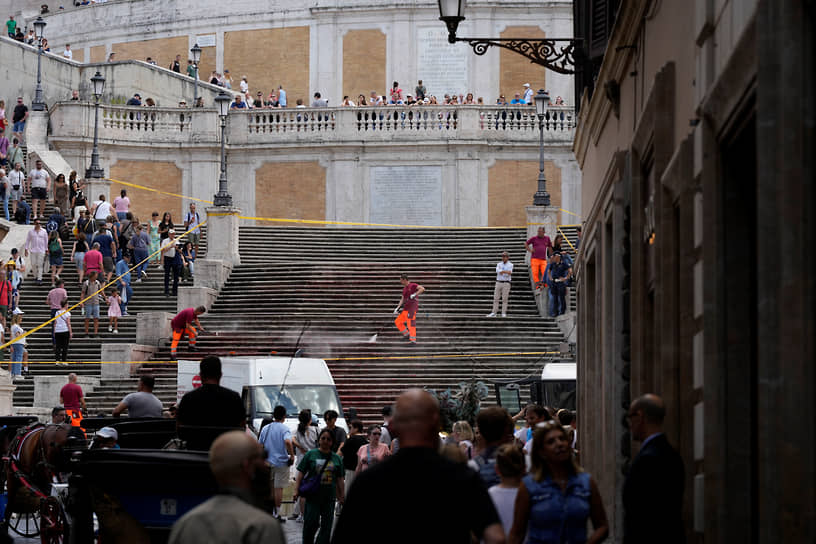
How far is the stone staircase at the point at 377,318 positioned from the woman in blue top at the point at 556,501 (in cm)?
2124

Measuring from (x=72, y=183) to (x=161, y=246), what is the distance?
4.98 metres

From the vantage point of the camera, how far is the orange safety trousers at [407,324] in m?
32.4

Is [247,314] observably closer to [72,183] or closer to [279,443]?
[72,183]

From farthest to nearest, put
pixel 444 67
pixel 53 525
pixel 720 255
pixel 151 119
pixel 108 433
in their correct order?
pixel 444 67, pixel 151 119, pixel 53 525, pixel 108 433, pixel 720 255

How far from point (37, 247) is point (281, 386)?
47.9 ft

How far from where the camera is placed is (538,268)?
35.0m

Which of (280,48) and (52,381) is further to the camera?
(280,48)

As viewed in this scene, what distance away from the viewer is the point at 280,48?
61469mm

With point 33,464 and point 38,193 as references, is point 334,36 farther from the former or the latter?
point 33,464

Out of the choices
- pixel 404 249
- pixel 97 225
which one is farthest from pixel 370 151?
pixel 97 225

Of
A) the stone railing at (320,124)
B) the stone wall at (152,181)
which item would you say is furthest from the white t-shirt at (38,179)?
the stone wall at (152,181)

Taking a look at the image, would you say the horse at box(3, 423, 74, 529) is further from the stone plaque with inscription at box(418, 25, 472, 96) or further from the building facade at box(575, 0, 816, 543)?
the stone plaque with inscription at box(418, 25, 472, 96)

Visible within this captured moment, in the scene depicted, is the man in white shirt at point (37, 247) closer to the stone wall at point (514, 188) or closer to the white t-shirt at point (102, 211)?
the white t-shirt at point (102, 211)

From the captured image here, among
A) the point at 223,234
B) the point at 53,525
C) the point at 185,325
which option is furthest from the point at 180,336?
the point at 53,525
